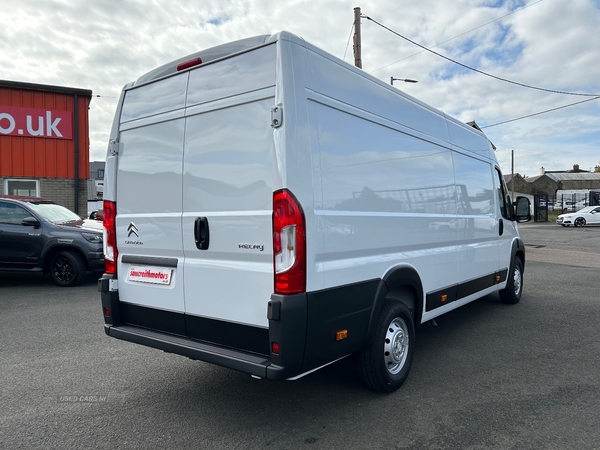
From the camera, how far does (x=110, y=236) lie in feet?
13.5

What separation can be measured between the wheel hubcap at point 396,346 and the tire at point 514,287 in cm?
359

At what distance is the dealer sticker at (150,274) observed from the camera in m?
3.65

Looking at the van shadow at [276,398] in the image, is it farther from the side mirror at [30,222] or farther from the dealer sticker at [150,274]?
the side mirror at [30,222]

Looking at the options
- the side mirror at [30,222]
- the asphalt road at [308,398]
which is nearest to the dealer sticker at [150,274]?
the asphalt road at [308,398]

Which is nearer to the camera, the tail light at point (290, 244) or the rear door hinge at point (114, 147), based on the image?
the tail light at point (290, 244)

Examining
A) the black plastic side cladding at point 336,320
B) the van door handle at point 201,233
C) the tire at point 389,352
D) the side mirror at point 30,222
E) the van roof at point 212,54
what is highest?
the van roof at point 212,54

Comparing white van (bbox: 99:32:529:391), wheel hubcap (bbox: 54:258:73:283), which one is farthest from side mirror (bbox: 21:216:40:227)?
white van (bbox: 99:32:529:391)

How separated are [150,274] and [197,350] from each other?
85cm

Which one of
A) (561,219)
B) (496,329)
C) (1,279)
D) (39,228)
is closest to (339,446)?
(496,329)

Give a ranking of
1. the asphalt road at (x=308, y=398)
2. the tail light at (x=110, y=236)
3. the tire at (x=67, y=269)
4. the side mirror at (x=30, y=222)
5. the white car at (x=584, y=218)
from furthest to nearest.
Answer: the white car at (x=584, y=218) → the side mirror at (x=30, y=222) → the tire at (x=67, y=269) → the tail light at (x=110, y=236) → the asphalt road at (x=308, y=398)

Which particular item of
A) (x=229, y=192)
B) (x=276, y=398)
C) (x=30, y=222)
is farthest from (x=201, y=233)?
(x=30, y=222)

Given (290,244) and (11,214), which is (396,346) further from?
(11,214)

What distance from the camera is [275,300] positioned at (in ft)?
9.55

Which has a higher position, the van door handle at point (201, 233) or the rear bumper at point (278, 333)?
the van door handle at point (201, 233)
